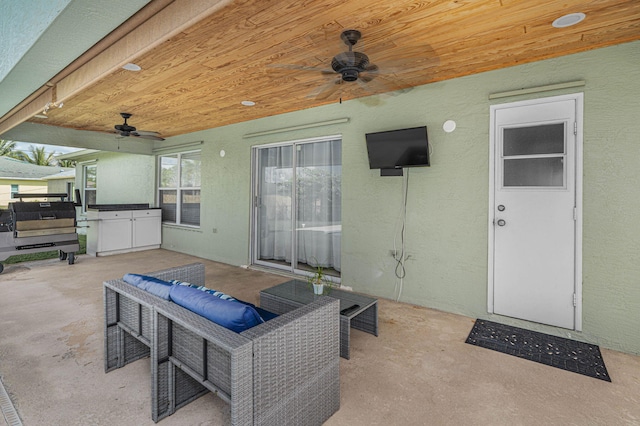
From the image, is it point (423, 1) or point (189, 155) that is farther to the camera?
point (189, 155)

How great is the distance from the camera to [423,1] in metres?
1.98

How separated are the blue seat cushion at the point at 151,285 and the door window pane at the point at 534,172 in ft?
10.2

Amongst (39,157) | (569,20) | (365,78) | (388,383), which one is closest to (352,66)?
(365,78)

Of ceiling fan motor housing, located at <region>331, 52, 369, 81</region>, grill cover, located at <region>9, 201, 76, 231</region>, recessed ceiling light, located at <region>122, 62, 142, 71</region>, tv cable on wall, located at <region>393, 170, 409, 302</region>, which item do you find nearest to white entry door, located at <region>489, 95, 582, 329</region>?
tv cable on wall, located at <region>393, 170, 409, 302</region>

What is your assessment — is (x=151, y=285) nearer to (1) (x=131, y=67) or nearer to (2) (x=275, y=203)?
(1) (x=131, y=67)

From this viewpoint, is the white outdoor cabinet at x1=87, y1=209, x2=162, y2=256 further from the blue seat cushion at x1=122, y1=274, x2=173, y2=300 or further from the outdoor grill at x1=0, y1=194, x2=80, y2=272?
the blue seat cushion at x1=122, y1=274, x2=173, y2=300

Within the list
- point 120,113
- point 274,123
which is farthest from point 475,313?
point 120,113

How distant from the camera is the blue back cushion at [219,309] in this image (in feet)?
4.73

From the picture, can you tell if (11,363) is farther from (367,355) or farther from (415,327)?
(415,327)

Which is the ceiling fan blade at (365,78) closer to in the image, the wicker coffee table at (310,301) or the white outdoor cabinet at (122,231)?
the wicker coffee table at (310,301)

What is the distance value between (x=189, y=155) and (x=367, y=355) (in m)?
5.74

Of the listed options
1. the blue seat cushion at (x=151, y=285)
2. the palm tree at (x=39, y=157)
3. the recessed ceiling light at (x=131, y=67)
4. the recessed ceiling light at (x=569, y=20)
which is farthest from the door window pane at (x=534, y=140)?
the palm tree at (x=39, y=157)

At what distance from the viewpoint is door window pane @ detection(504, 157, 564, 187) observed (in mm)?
2797

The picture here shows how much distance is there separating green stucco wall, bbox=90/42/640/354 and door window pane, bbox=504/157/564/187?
0.62 ft
